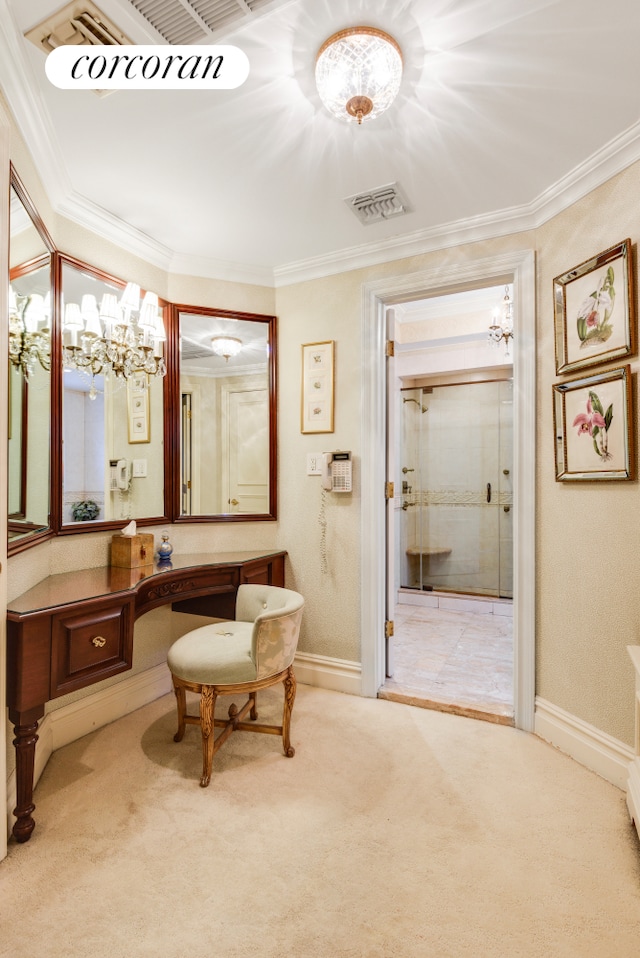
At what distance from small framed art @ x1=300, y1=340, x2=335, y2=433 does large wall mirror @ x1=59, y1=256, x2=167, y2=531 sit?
886 millimetres

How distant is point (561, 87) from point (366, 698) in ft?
9.86

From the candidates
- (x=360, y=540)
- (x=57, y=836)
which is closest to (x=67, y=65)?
(x=360, y=540)

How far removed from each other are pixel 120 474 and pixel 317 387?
1.30m

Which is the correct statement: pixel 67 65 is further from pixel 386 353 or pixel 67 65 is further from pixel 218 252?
pixel 386 353

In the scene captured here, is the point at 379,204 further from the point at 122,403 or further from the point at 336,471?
the point at 122,403

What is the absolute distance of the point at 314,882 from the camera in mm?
1569

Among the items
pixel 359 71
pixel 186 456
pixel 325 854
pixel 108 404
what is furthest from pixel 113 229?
pixel 325 854

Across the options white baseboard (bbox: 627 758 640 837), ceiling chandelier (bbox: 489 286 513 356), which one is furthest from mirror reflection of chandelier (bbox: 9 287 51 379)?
ceiling chandelier (bbox: 489 286 513 356)

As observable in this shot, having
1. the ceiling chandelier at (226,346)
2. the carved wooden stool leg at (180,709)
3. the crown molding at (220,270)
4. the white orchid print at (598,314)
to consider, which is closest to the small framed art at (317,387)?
the ceiling chandelier at (226,346)

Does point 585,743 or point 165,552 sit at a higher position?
point 165,552

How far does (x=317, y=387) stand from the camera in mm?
3148

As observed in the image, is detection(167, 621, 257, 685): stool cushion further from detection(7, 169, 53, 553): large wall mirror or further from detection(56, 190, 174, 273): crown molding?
detection(56, 190, 174, 273): crown molding

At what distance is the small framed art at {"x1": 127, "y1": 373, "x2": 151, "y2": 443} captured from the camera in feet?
9.24

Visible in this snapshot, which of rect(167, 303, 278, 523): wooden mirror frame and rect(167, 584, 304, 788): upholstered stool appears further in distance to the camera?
rect(167, 303, 278, 523): wooden mirror frame
